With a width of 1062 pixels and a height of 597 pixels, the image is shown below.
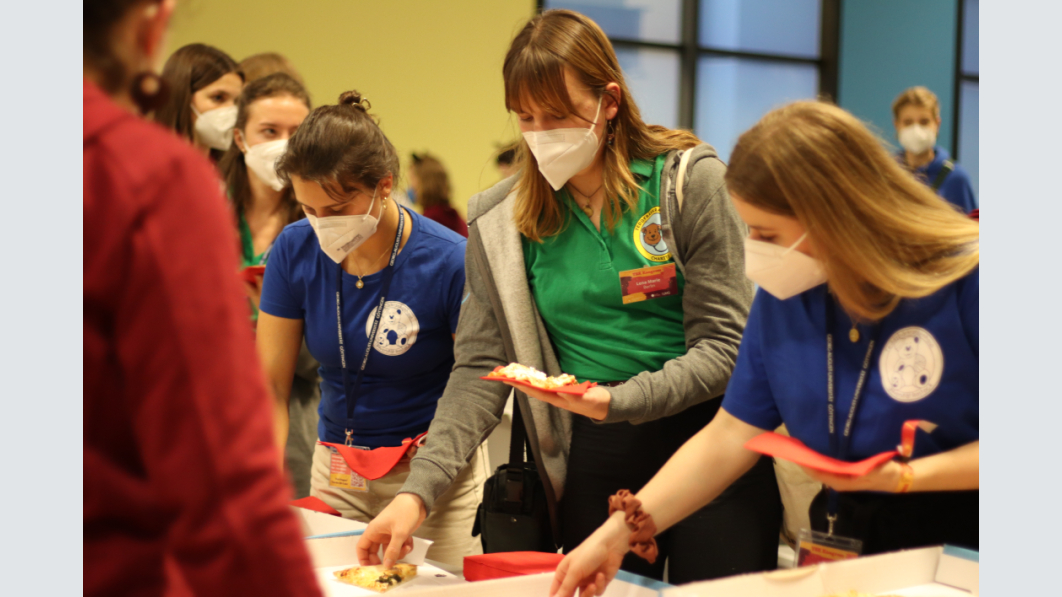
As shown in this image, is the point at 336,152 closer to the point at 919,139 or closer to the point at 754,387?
the point at 754,387

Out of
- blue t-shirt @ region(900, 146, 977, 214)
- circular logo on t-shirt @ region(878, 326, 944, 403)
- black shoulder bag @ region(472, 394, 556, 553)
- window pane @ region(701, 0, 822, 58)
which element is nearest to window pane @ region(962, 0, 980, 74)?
window pane @ region(701, 0, 822, 58)

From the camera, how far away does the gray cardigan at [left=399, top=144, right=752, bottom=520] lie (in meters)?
1.58

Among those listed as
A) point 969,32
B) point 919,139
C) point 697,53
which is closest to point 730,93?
point 697,53

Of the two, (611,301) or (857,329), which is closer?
(857,329)

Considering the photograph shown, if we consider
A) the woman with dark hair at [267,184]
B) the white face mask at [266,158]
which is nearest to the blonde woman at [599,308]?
the woman with dark hair at [267,184]

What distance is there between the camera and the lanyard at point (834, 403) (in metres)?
1.25

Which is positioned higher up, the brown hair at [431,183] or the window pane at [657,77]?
the window pane at [657,77]

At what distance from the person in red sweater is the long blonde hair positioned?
3.80 ft

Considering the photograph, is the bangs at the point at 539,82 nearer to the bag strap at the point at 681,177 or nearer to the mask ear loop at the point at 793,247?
the bag strap at the point at 681,177

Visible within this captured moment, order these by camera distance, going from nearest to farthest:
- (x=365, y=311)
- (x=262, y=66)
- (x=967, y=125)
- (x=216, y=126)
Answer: (x=365, y=311)
(x=216, y=126)
(x=262, y=66)
(x=967, y=125)

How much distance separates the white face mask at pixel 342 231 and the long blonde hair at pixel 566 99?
0.37m

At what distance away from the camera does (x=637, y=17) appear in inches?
287

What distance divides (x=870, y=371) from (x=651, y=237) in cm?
55

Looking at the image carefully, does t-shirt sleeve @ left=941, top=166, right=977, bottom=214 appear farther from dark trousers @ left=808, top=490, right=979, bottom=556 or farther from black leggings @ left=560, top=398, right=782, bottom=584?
dark trousers @ left=808, top=490, right=979, bottom=556
